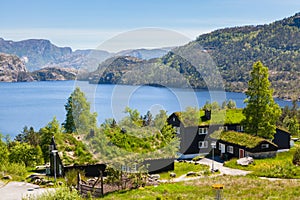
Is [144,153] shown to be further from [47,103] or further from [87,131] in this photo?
[47,103]

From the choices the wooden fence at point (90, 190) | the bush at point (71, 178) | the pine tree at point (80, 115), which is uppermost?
the pine tree at point (80, 115)

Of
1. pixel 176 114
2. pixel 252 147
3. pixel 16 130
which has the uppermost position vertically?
pixel 176 114

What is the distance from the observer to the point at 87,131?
23797 mm

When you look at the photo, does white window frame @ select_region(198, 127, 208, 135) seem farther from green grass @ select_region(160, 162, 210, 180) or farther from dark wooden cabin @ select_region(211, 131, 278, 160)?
green grass @ select_region(160, 162, 210, 180)

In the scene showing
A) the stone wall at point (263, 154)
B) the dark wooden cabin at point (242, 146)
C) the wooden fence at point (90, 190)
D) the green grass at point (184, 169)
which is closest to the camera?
the wooden fence at point (90, 190)

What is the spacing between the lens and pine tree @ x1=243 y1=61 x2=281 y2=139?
3788cm

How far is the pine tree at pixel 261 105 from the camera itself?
3788 centimetres

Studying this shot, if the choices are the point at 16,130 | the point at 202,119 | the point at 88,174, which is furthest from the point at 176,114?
the point at 16,130

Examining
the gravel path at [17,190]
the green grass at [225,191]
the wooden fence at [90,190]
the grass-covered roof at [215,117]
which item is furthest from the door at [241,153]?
the gravel path at [17,190]

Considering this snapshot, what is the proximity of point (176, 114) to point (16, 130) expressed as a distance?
58.6 meters

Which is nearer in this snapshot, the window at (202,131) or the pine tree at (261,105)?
the pine tree at (261,105)

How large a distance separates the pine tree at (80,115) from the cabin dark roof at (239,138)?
48.1 feet

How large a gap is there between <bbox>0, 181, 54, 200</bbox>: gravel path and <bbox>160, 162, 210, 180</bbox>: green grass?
9.13 meters

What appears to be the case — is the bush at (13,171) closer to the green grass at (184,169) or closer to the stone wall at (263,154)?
the green grass at (184,169)
